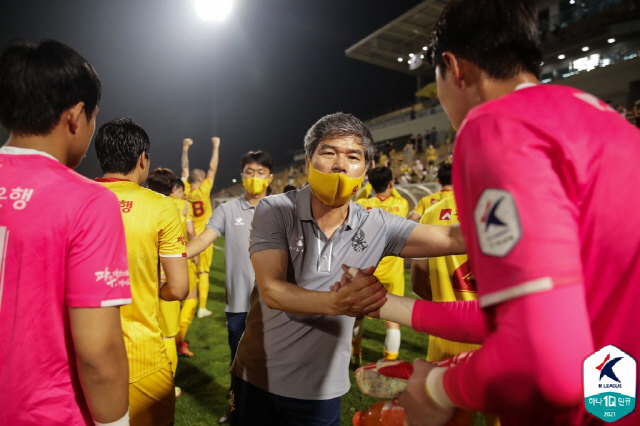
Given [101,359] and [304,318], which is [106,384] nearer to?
[101,359]

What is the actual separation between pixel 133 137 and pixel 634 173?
8.42ft

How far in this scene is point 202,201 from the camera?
780cm

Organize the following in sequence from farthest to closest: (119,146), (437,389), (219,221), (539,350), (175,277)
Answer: (219,221) → (175,277) → (119,146) → (437,389) → (539,350)

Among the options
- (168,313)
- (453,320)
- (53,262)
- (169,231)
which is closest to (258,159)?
(168,313)

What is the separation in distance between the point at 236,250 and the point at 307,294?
2.76 metres

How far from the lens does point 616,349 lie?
3.00ft

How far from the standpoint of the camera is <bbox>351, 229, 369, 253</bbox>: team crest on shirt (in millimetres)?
2148

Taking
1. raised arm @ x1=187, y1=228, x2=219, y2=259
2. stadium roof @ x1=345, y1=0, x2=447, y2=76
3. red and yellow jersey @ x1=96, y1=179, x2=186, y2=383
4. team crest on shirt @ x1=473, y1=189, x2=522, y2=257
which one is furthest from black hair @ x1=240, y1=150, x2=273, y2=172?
stadium roof @ x1=345, y1=0, x2=447, y2=76

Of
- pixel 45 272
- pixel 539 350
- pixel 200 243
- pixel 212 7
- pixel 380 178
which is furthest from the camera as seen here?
pixel 212 7

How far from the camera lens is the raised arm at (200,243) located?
3656 mm

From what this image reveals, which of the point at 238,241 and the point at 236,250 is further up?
the point at 238,241

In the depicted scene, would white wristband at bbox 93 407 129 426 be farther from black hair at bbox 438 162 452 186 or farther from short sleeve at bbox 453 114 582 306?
black hair at bbox 438 162 452 186

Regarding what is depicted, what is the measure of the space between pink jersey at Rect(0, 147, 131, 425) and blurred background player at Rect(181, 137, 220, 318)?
5537mm

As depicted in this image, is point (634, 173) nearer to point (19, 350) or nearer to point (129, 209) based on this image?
point (19, 350)
